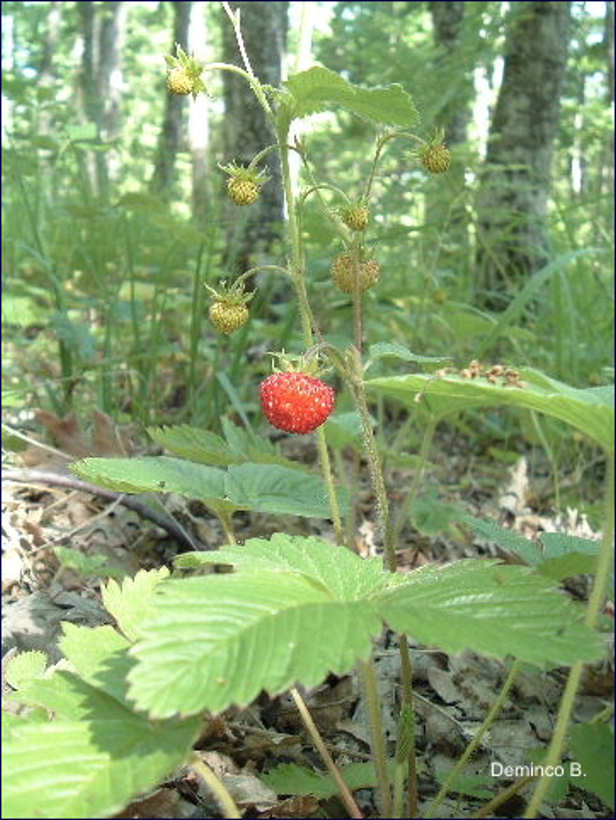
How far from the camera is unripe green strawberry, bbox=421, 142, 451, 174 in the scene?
125 cm

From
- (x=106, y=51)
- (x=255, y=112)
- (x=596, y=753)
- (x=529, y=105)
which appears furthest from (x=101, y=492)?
(x=106, y=51)

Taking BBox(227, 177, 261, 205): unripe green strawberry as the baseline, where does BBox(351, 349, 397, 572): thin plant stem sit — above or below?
below

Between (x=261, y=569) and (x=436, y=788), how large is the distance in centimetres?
57

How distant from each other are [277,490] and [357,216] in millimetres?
473

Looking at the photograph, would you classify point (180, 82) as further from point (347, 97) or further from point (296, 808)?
point (296, 808)

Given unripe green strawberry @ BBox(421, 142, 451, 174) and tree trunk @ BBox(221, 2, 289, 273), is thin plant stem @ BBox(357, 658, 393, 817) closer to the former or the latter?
unripe green strawberry @ BBox(421, 142, 451, 174)

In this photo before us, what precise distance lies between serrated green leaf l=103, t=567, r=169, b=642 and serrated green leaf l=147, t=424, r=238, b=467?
53 centimetres

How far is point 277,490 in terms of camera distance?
146 cm

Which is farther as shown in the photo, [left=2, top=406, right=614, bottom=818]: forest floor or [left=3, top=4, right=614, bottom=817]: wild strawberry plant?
[left=2, top=406, right=614, bottom=818]: forest floor

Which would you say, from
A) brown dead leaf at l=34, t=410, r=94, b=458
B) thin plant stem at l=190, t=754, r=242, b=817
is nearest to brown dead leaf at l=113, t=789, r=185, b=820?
thin plant stem at l=190, t=754, r=242, b=817

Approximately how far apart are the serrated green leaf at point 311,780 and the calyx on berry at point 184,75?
87 centimetres

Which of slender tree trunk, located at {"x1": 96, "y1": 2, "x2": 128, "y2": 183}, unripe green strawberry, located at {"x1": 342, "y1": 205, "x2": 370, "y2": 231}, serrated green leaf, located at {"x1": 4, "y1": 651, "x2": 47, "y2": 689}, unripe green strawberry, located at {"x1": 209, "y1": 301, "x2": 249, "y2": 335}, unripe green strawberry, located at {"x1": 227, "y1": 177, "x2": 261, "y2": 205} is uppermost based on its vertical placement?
slender tree trunk, located at {"x1": 96, "y1": 2, "x2": 128, "y2": 183}

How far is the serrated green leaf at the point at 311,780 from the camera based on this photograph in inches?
43.7

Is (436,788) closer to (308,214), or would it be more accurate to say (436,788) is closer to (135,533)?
(135,533)
